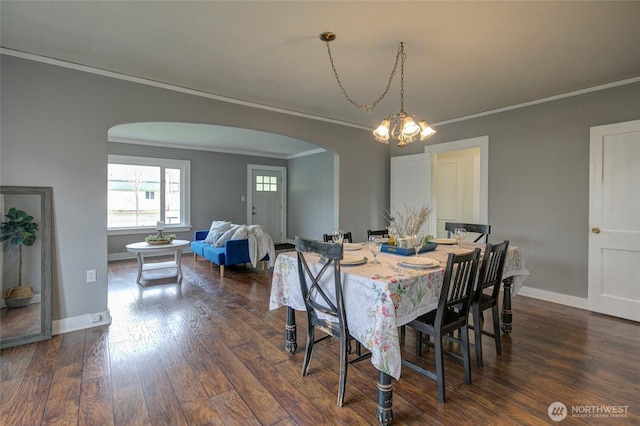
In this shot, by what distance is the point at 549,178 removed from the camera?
378cm

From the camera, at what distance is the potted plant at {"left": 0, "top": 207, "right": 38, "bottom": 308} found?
8.72 ft

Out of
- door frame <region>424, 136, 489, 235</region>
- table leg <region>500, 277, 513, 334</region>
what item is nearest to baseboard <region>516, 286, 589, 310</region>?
door frame <region>424, 136, 489, 235</region>

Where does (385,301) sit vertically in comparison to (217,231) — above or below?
below

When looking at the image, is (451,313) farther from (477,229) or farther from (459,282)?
(477,229)

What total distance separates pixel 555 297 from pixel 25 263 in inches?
218

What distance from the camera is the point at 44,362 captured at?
92.4 inches

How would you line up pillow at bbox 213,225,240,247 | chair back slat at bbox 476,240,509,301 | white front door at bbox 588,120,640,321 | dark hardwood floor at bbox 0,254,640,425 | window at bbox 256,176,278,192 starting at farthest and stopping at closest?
window at bbox 256,176,278,192 → pillow at bbox 213,225,240,247 → white front door at bbox 588,120,640,321 → chair back slat at bbox 476,240,509,301 → dark hardwood floor at bbox 0,254,640,425

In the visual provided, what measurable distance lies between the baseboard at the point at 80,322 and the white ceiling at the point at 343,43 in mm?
2373

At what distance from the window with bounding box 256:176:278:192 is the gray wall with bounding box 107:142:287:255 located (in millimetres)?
419

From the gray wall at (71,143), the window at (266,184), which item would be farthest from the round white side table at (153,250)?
the window at (266,184)

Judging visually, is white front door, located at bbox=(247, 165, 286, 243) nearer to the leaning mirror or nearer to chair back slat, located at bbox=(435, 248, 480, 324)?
the leaning mirror

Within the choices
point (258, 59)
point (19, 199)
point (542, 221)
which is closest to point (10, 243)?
point (19, 199)

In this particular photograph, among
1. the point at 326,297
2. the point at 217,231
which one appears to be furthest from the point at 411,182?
the point at 326,297

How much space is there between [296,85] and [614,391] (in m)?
3.60
